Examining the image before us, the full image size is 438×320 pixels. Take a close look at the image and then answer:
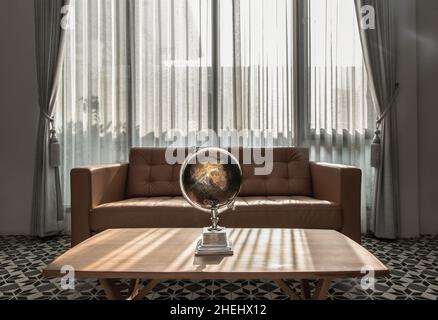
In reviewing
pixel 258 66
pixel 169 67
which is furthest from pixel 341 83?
pixel 169 67

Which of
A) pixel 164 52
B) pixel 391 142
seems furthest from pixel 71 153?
pixel 391 142

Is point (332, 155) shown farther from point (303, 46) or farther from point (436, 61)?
point (436, 61)

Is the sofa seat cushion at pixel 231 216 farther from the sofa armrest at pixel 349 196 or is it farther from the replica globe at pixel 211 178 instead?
the replica globe at pixel 211 178

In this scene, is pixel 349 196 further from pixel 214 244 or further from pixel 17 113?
pixel 17 113

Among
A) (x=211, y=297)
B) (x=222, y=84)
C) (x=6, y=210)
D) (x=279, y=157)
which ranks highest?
(x=222, y=84)

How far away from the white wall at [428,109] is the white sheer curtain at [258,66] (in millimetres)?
1282

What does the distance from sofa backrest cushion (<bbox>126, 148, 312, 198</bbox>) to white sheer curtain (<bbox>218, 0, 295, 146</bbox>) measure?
1.37 ft

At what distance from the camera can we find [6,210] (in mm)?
3518

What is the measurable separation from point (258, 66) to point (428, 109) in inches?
68.8

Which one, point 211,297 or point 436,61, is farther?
point 436,61

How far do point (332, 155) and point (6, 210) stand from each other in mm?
3322
